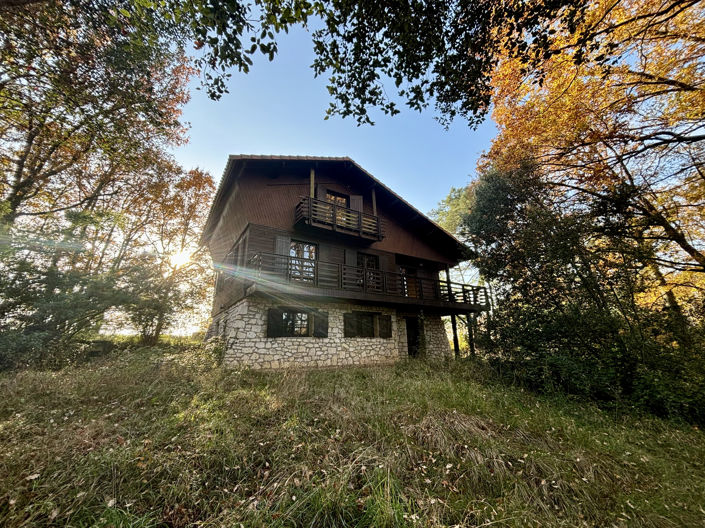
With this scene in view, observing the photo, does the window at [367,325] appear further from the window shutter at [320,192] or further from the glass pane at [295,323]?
the window shutter at [320,192]

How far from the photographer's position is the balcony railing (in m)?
9.63

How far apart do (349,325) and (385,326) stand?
204 cm

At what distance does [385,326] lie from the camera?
492 inches

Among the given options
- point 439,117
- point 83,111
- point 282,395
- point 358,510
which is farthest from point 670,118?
point 83,111

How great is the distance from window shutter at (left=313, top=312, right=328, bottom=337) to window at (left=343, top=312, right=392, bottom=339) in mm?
946

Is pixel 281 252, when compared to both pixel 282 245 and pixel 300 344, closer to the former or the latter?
pixel 282 245

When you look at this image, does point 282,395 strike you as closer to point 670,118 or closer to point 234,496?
point 234,496

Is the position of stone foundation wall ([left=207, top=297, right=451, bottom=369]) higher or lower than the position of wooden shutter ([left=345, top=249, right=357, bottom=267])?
lower

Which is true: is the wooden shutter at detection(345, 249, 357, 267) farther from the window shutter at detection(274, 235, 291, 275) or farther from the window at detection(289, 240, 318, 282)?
the window shutter at detection(274, 235, 291, 275)

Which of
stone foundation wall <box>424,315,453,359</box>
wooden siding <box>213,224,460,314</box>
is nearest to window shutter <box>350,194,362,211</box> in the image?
wooden siding <box>213,224,460,314</box>

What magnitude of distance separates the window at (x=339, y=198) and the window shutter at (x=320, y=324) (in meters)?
5.43

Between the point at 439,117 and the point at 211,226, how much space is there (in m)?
15.3

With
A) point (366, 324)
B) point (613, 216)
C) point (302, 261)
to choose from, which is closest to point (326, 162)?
point (302, 261)

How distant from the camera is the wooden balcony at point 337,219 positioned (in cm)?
1083
